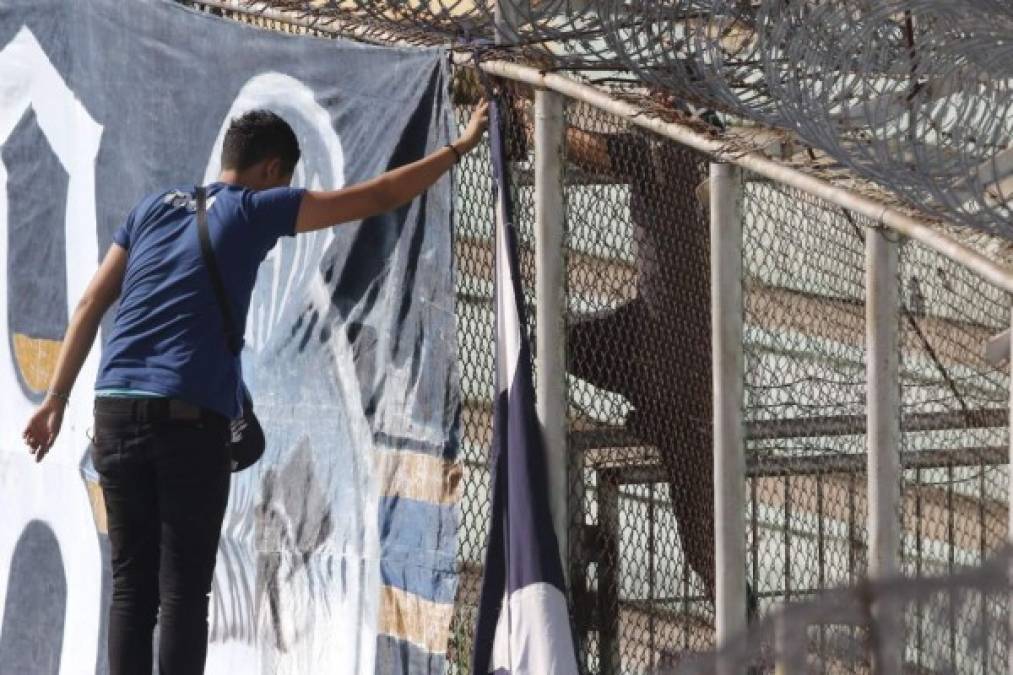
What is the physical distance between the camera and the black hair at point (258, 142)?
4973mm

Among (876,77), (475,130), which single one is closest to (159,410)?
(475,130)

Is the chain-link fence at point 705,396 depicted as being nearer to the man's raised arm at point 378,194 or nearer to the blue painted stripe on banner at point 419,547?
the blue painted stripe on banner at point 419,547

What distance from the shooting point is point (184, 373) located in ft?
16.0

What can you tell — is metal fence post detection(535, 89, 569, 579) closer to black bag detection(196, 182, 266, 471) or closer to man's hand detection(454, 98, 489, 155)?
man's hand detection(454, 98, 489, 155)

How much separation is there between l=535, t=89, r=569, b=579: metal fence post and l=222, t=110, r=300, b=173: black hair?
63cm

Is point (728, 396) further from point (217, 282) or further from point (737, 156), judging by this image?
point (217, 282)

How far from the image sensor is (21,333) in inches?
268

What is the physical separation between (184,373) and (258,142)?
0.59 meters

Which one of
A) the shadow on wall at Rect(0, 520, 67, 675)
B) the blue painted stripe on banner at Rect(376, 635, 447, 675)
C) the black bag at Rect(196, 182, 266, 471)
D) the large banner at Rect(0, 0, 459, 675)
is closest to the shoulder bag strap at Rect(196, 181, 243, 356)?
the black bag at Rect(196, 182, 266, 471)

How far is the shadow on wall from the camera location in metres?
6.62

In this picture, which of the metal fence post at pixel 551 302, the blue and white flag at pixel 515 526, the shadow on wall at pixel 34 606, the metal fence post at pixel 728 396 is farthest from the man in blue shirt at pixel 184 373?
the shadow on wall at pixel 34 606

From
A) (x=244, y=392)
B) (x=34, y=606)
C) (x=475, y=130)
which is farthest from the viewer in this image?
(x=34, y=606)

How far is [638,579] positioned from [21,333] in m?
2.76

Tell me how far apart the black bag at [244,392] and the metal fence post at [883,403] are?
1.62 m
